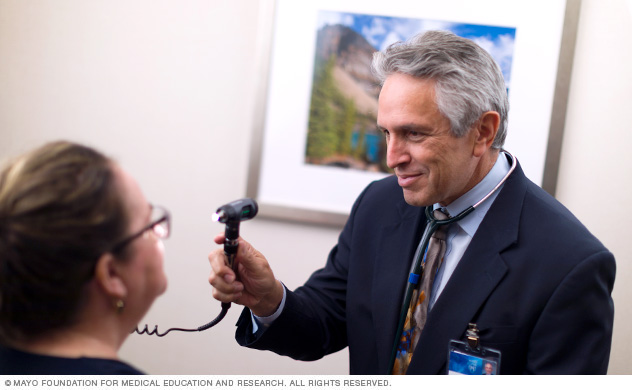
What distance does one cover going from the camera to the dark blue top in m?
0.93

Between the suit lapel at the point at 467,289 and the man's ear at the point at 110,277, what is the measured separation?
2.64ft

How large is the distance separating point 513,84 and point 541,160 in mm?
321

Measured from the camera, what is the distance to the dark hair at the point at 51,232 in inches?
35.3

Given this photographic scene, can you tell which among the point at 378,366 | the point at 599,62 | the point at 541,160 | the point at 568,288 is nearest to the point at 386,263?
the point at 378,366

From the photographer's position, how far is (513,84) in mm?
2129

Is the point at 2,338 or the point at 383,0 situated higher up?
the point at 383,0

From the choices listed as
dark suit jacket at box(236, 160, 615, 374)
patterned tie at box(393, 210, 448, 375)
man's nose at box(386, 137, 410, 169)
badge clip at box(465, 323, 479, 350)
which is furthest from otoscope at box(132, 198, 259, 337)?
badge clip at box(465, 323, 479, 350)

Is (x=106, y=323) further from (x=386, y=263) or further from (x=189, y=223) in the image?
(x=189, y=223)

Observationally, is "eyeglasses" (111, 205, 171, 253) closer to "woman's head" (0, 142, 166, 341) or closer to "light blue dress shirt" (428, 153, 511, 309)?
"woman's head" (0, 142, 166, 341)

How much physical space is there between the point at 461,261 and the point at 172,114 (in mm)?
1455

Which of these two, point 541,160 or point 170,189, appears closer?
point 541,160

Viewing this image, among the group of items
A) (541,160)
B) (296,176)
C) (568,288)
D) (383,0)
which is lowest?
(568,288)

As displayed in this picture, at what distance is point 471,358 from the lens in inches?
53.9

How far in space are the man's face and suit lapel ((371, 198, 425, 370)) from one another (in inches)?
6.5
